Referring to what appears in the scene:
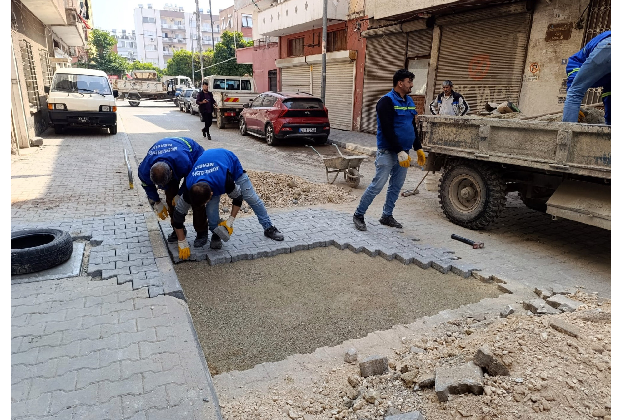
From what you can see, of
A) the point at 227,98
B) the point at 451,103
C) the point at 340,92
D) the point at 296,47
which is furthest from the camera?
the point at 296,47

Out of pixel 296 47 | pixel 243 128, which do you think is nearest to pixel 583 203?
pixel 243 128

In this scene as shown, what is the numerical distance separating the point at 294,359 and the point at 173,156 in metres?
2.57

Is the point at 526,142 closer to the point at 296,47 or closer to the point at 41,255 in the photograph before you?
the point at 41,255

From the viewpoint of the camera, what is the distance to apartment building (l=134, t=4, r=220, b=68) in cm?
10338

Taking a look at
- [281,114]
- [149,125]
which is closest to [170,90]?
[149,125]

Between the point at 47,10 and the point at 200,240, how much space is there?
14.9 meters

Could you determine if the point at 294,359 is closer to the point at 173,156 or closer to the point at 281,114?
the point at 173,156

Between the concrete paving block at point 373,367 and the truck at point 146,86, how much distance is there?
121ft

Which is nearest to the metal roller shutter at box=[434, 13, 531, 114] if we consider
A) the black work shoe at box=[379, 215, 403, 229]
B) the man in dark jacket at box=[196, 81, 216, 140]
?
the black work shoe at box=[379, 215, 403, 229]

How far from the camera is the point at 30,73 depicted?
14086 mm

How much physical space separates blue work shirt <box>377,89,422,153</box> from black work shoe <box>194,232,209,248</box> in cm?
262

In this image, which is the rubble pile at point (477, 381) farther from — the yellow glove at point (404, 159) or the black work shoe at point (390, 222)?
the black work shoe at point (390, 222)

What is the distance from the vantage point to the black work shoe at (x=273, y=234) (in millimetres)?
5180

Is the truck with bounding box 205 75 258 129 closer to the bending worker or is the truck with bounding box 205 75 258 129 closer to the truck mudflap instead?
the bending worker
